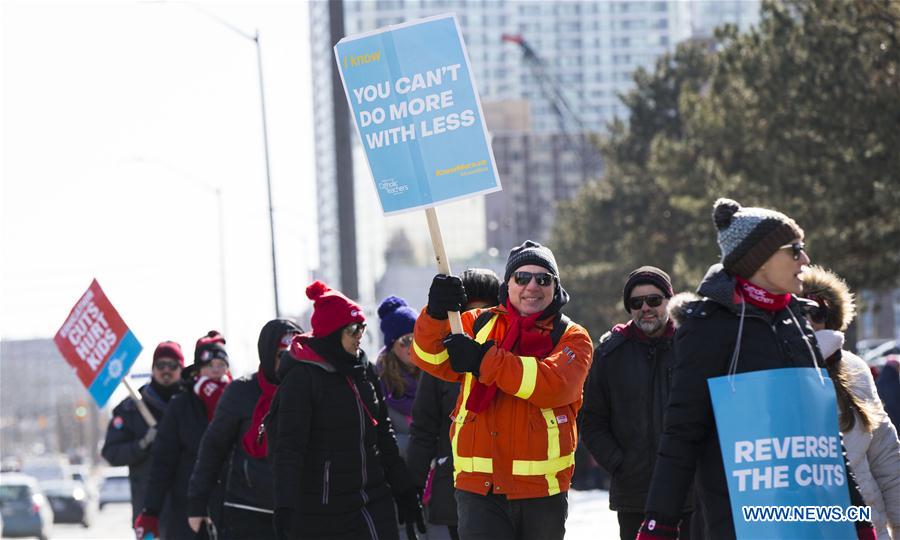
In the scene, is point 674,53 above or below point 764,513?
above

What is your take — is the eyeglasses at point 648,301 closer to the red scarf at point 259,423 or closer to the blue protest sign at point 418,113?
the blue protest sign at point 418,113

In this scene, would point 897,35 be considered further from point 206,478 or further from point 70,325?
point 206,478

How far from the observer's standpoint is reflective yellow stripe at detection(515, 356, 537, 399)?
6523 mm

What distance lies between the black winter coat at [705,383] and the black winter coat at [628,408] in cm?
257

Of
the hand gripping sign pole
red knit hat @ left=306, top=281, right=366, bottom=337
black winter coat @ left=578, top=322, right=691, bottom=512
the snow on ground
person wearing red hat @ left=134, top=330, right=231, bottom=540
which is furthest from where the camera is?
the snow on ground

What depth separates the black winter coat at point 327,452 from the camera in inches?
293

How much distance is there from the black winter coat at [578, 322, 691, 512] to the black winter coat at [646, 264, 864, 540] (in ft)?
8.42

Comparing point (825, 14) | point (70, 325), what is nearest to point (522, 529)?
point (70, 325)

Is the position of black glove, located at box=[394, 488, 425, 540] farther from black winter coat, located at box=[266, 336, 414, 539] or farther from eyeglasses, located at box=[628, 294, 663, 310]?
eyeglasses, located at box=[628, 294, 663, 310]

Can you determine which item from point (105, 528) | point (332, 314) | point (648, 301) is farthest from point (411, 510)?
point (105, 528)

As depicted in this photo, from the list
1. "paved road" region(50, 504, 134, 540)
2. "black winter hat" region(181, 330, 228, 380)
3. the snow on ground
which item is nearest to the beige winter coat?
"black winter hat" region(181, 330, 228, 380)

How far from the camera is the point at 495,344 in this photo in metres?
6.63

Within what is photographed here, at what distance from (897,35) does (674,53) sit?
108ft

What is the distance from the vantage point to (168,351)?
481 inches
